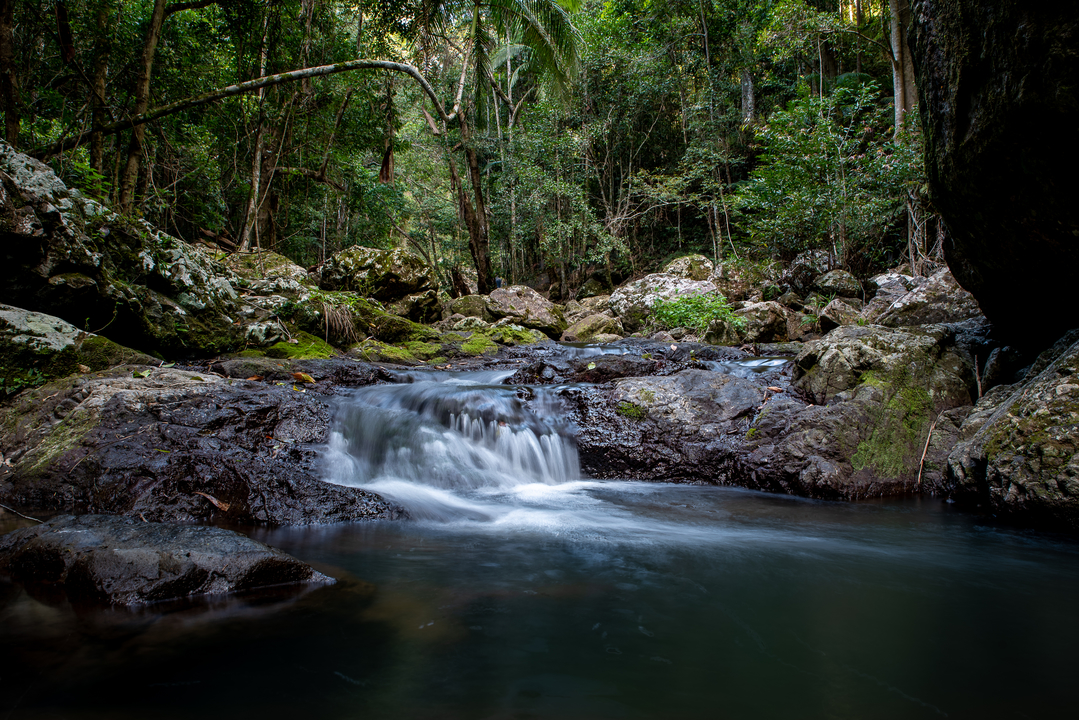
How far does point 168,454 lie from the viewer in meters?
3.84

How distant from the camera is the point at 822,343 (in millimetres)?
5805

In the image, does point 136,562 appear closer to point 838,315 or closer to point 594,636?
point 594,636

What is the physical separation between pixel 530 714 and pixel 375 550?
188cm

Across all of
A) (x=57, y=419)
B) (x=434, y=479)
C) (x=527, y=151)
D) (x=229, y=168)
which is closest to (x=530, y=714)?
(x=434, y=479)

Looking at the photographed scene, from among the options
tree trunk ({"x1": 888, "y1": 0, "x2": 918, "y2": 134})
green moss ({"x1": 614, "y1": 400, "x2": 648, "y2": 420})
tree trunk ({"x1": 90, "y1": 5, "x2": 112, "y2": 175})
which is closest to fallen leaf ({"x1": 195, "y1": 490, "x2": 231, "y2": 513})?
green moss ({"x1": 614, "y1": 400, "x2": 648, "y2": 420})

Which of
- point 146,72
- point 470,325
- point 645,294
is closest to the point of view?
point 146,72

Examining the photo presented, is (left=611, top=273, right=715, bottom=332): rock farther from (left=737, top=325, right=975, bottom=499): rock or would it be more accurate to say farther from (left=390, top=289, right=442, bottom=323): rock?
(left=737, top=325, right=975, bottom=499): rock

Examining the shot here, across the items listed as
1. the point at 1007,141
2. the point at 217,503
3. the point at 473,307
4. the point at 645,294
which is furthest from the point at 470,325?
the point at 1007,141

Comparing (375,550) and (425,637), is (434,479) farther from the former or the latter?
(425,637)

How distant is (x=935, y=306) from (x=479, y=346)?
7.72 metres

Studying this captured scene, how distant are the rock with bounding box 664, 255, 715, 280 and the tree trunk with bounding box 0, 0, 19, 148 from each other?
48.5ft

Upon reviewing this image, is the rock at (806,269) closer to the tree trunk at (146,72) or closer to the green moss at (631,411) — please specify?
the green moss at (631,411)

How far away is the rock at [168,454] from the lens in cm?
360

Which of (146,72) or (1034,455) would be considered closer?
(1034,455)
